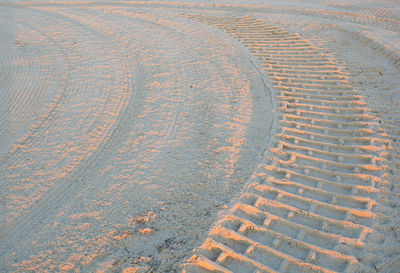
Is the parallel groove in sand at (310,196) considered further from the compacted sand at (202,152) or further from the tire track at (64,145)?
the tire track at (64,145)

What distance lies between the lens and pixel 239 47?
306 inches

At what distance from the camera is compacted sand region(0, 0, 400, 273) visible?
10.2 ft

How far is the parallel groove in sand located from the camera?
2971 mm

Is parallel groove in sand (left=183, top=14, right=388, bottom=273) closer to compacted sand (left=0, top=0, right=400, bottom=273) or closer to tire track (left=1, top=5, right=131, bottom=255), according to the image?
compacted sand (left=0, top=0, right=400, bottom=273)

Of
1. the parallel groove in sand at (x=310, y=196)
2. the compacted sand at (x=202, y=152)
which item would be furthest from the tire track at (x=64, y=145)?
the parallel groove in sand at (x=310, y=196)

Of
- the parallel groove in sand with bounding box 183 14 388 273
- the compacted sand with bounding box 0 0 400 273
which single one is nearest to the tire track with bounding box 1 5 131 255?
the compacted sand with bounding box 0 0 400 273

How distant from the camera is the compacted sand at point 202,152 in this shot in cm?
312

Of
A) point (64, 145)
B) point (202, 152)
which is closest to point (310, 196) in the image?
point (202, 152)

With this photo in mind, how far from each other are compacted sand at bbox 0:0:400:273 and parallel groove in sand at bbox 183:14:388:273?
0.05 feet

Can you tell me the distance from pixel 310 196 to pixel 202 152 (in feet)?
5.01

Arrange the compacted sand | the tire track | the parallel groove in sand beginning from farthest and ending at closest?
the tire track < the compacted sand < the parallel groove in sand

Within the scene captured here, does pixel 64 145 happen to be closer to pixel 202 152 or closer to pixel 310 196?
pixel 202 152

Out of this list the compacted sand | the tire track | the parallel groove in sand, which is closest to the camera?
the parallel groove in sand

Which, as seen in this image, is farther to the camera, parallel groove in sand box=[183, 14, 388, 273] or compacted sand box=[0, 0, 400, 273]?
compacted sand box=[0, 0, 400, 273]
